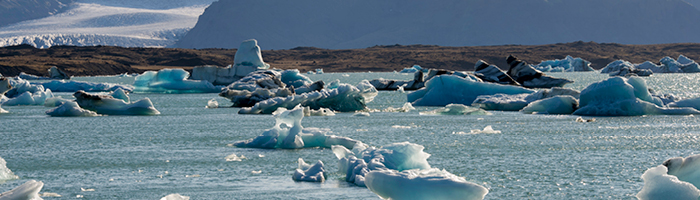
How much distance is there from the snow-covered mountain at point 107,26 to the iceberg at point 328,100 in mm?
122400

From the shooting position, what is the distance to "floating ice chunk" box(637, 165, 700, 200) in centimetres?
629

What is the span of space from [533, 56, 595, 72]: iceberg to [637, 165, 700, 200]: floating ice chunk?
207 ft

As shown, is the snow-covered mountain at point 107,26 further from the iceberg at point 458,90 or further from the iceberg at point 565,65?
the iceberg at point 458,90

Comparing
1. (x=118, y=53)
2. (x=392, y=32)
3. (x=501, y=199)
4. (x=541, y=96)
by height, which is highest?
(x=392, y=32)

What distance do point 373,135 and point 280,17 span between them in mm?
159229

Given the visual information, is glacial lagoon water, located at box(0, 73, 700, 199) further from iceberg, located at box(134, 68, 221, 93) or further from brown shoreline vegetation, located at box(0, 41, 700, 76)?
brown shoreline vegetation, located at box(0, 41, 700, 76)

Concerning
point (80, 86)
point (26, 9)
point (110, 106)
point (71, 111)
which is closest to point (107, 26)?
point (26, 9)

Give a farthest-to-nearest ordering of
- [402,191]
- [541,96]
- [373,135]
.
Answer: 1. [541,96]
2. [373,135]
3. [402,191]

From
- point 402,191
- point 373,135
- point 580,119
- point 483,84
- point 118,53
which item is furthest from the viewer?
point 118,53

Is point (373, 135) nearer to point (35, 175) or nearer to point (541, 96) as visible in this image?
point (35, 175)

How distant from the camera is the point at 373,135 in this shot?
13.4 metres

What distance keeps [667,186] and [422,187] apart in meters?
2.24

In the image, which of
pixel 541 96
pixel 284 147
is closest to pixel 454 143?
pixel 284 147

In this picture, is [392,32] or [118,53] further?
[392,32]
